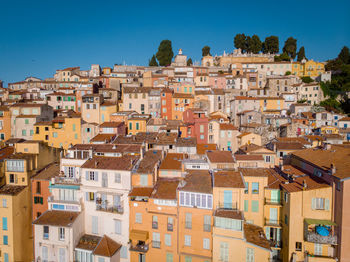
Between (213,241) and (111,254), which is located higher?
(213,241)

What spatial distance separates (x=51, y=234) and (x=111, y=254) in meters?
6.58

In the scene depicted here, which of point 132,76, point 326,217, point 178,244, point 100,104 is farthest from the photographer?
point 132,76

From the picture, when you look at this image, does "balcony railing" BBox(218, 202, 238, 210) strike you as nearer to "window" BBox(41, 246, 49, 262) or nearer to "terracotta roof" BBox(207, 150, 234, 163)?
"terracotta roof" BBox(207, 150, 234, 163)

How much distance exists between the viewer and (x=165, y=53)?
314ft

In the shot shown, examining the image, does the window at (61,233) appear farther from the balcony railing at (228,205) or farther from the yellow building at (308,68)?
the yellow building at (308,68)

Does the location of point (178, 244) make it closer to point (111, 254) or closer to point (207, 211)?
point (207, 211)

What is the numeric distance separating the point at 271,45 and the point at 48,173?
89073 mm

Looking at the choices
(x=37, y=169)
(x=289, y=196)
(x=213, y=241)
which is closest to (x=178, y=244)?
(x=213, y=241)

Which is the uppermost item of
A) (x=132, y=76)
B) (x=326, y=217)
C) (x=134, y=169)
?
(x=132, y=76)

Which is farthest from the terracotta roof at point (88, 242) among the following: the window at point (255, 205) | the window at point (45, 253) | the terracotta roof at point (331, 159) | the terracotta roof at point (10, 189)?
the terracotta roof at point (331, 159)

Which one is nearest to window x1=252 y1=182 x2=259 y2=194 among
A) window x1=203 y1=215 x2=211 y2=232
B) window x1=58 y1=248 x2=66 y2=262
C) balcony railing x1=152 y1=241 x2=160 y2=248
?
window x1=203 y1=215 x2=211 y2=232

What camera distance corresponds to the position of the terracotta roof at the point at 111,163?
26941 mm

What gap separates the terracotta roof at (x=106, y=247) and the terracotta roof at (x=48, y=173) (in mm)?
10232

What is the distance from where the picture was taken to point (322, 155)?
91.6 ft
